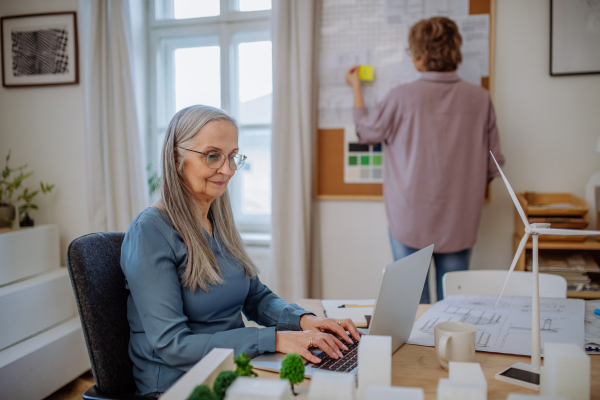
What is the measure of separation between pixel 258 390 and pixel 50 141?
325 centimetres

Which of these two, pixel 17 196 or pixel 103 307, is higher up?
pixel 17 196

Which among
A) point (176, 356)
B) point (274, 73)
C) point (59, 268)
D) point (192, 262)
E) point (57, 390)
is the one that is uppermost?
point (274, 73)

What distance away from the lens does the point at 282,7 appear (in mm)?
2738

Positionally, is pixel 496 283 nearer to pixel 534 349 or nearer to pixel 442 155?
pixel 442 155

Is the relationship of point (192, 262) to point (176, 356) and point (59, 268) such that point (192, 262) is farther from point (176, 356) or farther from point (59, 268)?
point (59, 268)

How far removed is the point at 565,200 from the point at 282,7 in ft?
6.46

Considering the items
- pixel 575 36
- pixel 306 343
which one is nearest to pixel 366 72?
pixel 575 36

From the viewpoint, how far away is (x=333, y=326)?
3.81 feet

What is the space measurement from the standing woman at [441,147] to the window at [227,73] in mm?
1077

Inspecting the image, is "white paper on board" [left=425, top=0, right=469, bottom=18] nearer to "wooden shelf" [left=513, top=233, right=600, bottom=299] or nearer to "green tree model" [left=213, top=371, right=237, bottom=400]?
"wooden shelf" [left=513, top=233, right=600, bottom=299]

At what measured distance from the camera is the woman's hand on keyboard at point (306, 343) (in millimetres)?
1027

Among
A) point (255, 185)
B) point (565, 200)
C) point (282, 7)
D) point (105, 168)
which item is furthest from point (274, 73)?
point (565, 200)

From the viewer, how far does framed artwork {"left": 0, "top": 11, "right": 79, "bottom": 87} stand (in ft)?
10.3

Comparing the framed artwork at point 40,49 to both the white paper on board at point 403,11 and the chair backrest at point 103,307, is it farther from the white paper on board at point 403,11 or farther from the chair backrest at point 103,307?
the chair backrest at point 103,307
